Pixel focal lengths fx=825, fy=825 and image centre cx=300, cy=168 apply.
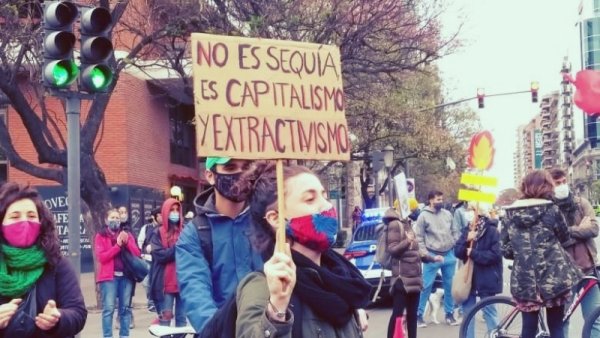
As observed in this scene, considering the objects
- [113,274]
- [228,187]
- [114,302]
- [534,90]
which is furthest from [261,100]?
[534,90]

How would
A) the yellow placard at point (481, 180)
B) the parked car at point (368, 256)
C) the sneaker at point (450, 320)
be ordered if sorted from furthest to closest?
the parked car at point (368, 256)
the sneaker at point (450, 320)
the yellow placard at point (481, 180)

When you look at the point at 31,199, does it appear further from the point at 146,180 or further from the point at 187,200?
the point at 187,200

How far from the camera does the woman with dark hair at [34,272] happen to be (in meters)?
4.10

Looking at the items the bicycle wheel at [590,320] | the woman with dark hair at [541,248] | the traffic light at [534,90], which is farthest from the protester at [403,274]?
the traffic light at [534,90]

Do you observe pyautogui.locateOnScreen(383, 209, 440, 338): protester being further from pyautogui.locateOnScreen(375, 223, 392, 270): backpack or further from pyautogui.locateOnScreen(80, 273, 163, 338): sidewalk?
pyautogui.locateOnScreen(80, 273, 163, 338): sidewalk

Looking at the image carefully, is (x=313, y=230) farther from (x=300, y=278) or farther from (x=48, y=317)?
(x=48, y=317)

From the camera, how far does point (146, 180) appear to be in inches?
947

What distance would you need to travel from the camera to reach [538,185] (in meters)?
6.80

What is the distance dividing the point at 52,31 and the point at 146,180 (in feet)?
55.1

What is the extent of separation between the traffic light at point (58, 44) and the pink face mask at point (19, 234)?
11.4ft

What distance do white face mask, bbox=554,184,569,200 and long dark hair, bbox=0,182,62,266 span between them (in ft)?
16.6

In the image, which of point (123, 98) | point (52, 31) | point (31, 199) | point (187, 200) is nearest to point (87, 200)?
point (52, 31)

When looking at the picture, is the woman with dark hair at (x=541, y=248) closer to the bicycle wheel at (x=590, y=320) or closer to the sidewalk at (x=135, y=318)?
the bicycle wheel at (x=590, y=320)

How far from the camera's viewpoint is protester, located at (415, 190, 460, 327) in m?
11.6
